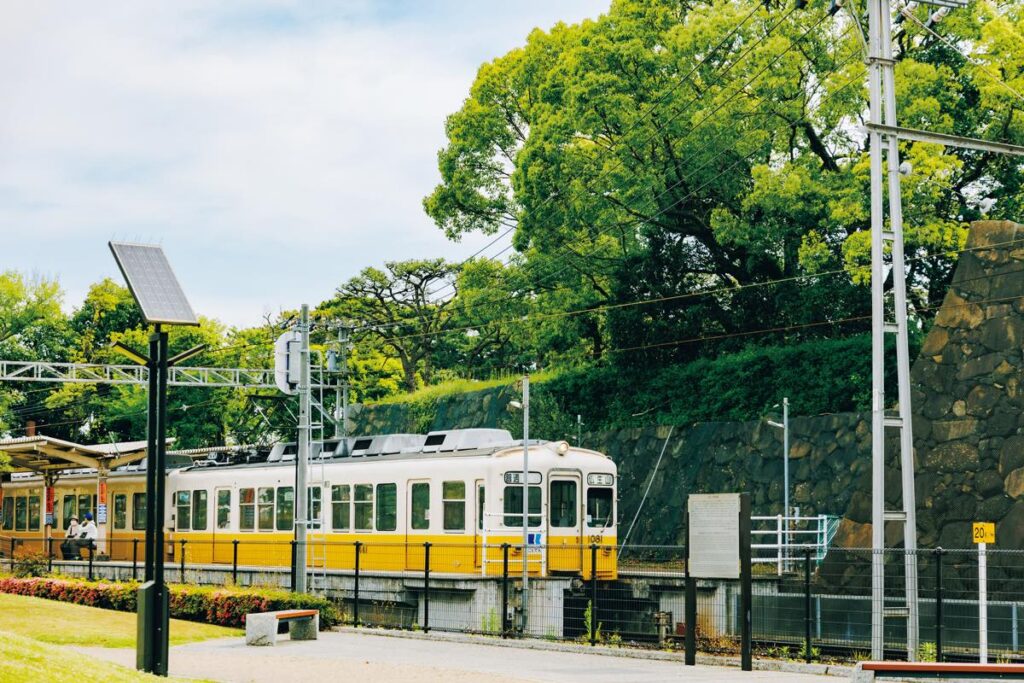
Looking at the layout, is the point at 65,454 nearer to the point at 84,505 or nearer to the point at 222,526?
the point at 84,505

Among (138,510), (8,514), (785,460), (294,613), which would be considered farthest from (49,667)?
(8,514)

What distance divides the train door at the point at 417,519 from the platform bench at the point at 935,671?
49.4 feet

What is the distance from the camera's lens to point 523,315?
46.9 m

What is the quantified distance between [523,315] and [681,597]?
2195cm

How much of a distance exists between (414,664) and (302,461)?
975 cm

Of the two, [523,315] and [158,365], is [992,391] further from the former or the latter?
[523,315]

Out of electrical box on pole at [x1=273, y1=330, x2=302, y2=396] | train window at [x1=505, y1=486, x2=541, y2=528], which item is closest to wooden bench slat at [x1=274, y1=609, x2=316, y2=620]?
train window at [x1=505, y1=486, x2=541, y2=528]

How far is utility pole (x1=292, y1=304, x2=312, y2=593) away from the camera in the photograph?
25516 mm

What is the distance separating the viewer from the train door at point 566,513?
89.8 feet

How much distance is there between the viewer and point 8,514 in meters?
44.1

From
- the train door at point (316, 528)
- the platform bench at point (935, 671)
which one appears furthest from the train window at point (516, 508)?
the platform bench at point (935, 671)

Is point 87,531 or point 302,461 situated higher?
point 302,461

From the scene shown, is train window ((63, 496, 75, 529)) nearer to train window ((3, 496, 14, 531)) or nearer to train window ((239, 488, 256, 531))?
train window ((3, 496, 14, 531))

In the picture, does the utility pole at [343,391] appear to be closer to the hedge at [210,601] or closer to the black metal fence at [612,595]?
the black metal fence at [612,595]
